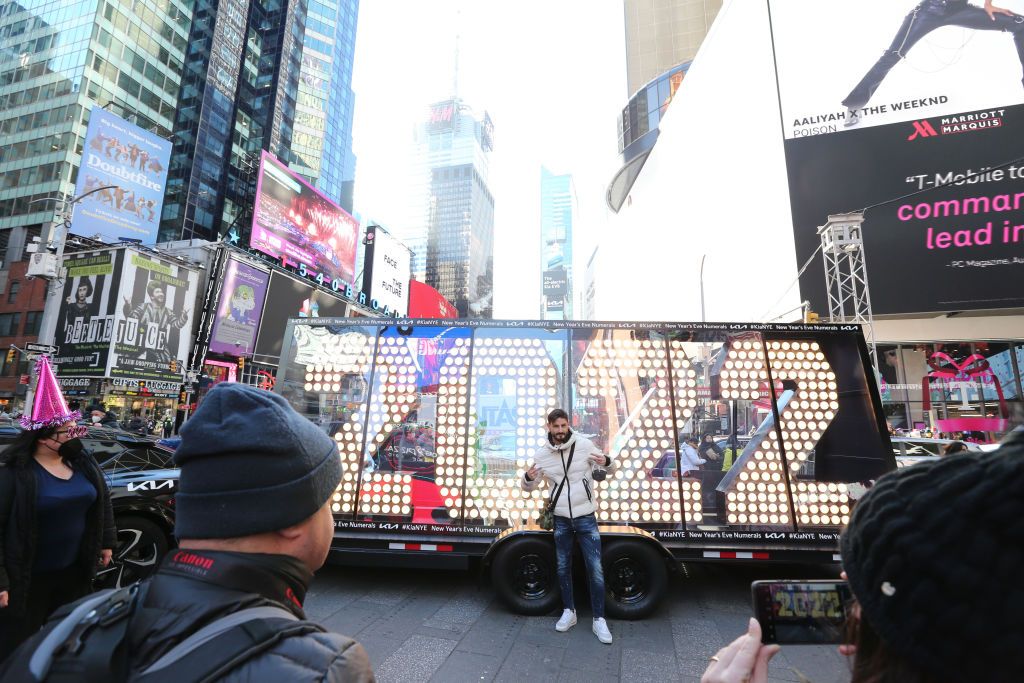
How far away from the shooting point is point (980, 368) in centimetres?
1931

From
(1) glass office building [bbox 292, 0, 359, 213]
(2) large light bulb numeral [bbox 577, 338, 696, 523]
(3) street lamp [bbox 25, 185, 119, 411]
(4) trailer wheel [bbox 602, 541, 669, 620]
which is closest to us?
(4) trailer wheel [bbox 602, 541, 669, 620]

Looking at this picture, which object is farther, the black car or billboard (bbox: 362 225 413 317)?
billboard (bbox: 362 225 413 317)

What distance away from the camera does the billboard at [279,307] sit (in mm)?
30703

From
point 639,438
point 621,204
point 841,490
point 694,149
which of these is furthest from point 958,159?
point 621,204

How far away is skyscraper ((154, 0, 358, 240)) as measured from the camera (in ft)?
169

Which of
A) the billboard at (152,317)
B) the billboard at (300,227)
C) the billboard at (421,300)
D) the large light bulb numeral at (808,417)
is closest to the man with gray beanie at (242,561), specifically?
the large light bulb numeral at (808,417)

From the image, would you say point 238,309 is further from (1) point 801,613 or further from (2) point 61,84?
(2) point 61,84

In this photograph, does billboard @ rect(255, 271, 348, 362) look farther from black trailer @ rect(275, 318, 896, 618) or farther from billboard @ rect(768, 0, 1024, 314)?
billboard @ rect(768, 0, 1024, 314)

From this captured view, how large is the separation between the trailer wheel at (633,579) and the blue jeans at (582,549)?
0.35 m

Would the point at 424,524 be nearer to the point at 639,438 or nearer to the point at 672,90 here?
the point at 639,438

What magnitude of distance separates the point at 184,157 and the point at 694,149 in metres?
51.2

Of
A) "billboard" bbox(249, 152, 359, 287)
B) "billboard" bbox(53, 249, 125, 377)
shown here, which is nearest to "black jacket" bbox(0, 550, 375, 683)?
"billboard" bbox(53, 249, 125, 377)

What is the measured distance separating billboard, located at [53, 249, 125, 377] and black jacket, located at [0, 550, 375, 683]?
29.4m

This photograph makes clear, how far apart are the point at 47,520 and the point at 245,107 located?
70101 millimetres
